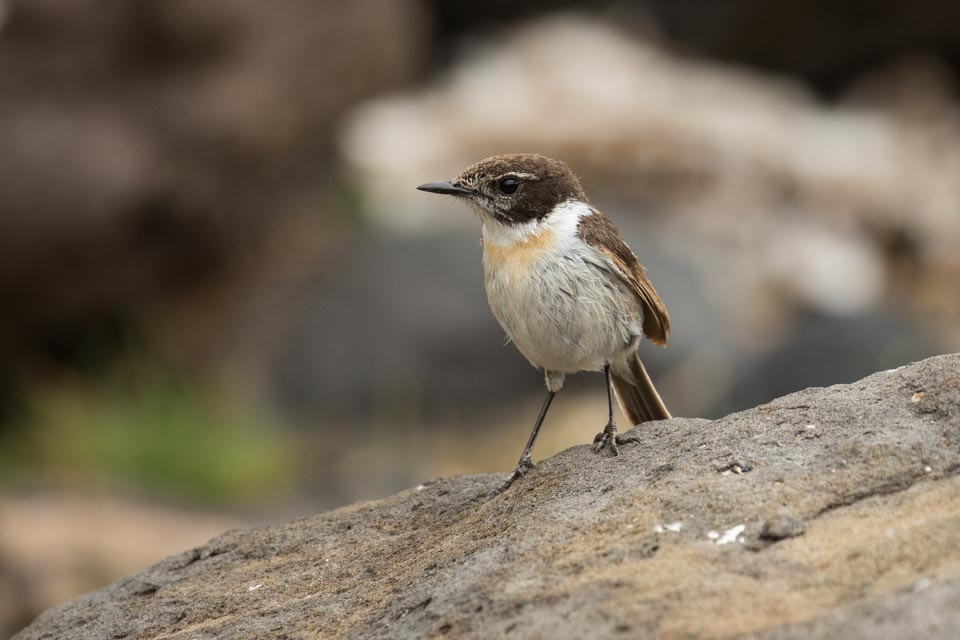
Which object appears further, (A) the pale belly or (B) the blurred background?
(B) the blurred background

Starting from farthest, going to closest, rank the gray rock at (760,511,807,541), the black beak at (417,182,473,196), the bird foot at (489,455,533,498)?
1. the black beak at (417,182,473,196)
2. the bird foot at (489,455,533,498)
3. the gray rock at (760,511,807,541)

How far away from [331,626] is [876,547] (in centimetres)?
161

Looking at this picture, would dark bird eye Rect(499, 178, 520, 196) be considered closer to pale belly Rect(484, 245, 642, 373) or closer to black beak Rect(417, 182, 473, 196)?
black beak Rect(417, 182, 473, 196)

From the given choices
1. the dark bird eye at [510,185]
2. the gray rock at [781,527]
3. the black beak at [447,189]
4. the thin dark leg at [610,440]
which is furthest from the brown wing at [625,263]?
the gray rock at [781,527]

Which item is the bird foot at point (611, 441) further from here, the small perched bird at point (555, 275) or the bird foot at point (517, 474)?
the bird foot at point (517, 474)

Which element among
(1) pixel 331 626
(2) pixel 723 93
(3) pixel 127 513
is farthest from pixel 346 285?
(1) pixel 331 626

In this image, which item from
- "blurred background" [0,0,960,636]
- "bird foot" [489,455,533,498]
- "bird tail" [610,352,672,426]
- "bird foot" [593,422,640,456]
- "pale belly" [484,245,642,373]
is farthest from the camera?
"blurred background" [0,0,960,636]

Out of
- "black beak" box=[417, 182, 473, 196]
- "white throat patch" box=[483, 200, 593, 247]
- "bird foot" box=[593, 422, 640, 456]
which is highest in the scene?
"black beak" box=[417, 182, 473, 196]

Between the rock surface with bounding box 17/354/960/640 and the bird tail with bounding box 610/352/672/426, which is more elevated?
the bird tail with bounding box 610/352/672/426

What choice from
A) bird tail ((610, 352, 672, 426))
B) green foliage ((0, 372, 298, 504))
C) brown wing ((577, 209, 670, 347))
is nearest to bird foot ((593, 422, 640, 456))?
brown wing ((577, 209, 670, 347))

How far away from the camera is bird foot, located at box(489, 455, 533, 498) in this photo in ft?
15.3

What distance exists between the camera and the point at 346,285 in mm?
13234

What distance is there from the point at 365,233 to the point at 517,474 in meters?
9.39

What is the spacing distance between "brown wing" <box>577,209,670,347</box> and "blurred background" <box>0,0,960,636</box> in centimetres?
467
